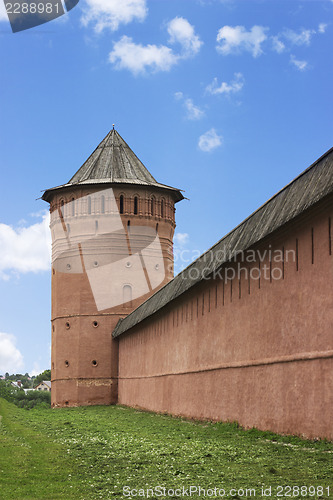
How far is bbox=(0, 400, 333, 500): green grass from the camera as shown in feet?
17.6

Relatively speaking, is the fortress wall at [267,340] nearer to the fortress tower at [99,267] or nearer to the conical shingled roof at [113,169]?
the fortress tower at [99,267]

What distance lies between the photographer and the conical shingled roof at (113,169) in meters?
25.0

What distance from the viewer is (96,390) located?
23953 mm

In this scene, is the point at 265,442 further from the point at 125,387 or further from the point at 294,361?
the point at 125,387

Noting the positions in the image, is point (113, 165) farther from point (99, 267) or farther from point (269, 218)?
point (269, 218)

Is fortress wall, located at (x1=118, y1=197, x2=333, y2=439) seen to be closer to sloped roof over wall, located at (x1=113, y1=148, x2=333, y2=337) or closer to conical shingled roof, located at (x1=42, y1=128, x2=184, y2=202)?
sloped roof over wall, located at (x1=113, y1=148, x2=333, y2=337)

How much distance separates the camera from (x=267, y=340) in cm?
961

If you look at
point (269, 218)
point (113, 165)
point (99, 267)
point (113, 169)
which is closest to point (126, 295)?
point (99, 267)

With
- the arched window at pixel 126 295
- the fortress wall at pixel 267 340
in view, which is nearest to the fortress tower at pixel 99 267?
the arched window at pixel 126 295

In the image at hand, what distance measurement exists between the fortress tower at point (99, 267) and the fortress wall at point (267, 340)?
8.92 m

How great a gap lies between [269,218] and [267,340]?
1721 millimetres

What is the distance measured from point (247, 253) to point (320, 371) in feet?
9.95

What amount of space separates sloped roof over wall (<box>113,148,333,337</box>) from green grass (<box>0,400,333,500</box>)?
2.73 m

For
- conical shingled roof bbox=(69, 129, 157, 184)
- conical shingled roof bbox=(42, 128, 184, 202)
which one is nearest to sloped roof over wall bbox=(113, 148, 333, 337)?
conical shingled roof bbox=(42, 128, 184, 202)
